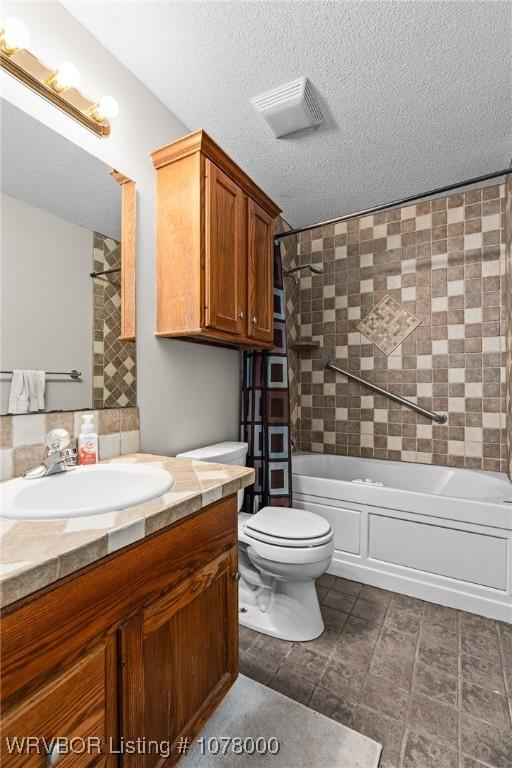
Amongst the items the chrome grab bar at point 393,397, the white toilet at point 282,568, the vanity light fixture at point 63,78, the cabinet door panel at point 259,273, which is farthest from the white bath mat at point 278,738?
the vanity light fixture at point 63,78

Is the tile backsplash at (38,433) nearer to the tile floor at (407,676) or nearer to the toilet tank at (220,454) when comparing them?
the toilet tank at (220,454)

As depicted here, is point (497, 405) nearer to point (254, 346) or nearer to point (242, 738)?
point (254, 346)

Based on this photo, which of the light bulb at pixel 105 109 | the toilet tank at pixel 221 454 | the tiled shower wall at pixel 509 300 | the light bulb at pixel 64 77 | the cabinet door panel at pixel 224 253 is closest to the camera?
the light bulb at pixel 64 77

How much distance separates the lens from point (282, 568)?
5.13 feet

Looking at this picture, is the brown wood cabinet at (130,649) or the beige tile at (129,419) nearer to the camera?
the brown wood cabinet at (130,649)

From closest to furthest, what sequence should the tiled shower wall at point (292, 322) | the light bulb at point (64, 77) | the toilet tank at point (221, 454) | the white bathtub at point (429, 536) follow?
the light bulb at point (64, 77)
the toilet tank at point (221, 454)
the white bathtub at point (429, 536)
the tiled shower wall at point (292, 322)

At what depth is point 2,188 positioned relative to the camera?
1.01 meters

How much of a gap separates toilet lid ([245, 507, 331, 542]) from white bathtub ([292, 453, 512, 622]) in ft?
1.56

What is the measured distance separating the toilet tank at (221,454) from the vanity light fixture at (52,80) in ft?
4.35

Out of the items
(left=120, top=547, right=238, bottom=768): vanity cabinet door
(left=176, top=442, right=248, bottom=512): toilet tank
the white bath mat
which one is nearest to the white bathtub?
(left=176, top=442, right=248, bottom=512): toilet tank

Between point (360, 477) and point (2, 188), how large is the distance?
2.66 m

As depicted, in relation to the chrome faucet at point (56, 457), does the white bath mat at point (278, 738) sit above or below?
below

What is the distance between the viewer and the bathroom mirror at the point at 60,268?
103cm

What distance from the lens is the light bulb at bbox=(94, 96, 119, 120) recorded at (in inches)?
50.0
